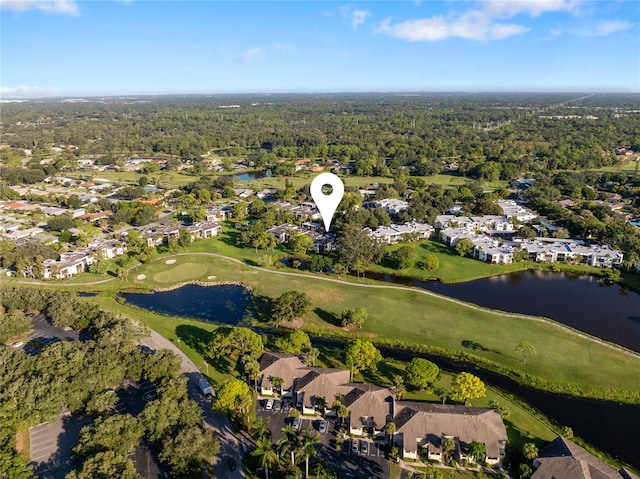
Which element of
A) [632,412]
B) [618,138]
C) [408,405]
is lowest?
[632,412]

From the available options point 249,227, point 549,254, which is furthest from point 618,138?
point 249,227

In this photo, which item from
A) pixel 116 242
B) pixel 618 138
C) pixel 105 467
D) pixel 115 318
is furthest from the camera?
pixel 618 138

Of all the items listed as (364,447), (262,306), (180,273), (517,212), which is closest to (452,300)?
(262,306)

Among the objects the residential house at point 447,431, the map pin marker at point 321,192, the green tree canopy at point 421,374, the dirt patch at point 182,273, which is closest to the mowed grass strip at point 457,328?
the dirt patch at point 182,273

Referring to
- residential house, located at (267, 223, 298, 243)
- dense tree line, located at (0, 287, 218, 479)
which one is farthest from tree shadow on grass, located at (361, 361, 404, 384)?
residential house, located at (267, 223, 298, 243)

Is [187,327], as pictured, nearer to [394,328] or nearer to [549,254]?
[394,328]

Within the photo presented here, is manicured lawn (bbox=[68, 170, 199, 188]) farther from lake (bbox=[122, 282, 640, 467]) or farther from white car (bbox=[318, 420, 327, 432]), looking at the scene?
white car (bbox=[318, 420, 327, 432])

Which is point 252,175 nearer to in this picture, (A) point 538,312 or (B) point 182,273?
(B) point 182,273
